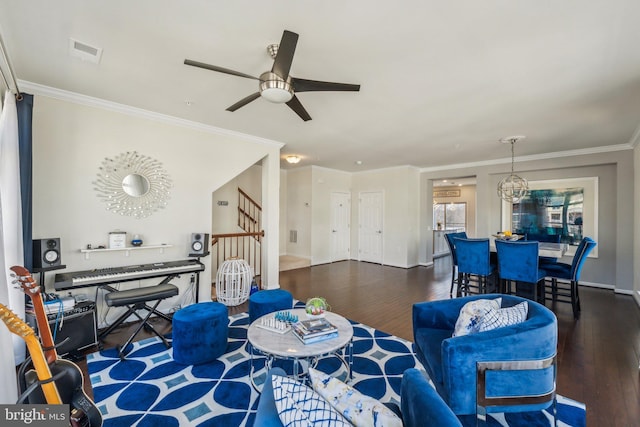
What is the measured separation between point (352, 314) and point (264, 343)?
76.4 inches

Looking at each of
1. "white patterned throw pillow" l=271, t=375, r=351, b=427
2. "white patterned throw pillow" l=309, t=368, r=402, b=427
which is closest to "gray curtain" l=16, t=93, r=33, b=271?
"white patterned throw pillow" l=271, t=375, r=351, b=427

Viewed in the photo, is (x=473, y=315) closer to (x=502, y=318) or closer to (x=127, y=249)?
(x=502, y=318)

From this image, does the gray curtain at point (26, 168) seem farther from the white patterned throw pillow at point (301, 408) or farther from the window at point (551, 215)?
the window at point (551, 215)

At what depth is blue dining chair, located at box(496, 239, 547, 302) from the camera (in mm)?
3600

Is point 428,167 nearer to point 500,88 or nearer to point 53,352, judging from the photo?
point 500,88

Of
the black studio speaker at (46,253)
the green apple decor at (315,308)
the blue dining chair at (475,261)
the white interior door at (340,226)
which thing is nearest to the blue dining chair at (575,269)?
the blue dining chair at (475,261)

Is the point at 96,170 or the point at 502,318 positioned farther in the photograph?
the point at 96,170

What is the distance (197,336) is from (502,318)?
243 centimetres

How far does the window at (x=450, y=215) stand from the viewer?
10375mm

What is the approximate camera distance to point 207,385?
219 cm

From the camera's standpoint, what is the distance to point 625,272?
15.5ft

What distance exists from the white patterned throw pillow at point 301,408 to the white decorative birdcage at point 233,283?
10.9ft

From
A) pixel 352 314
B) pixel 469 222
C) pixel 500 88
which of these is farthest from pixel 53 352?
pixel 469 222
